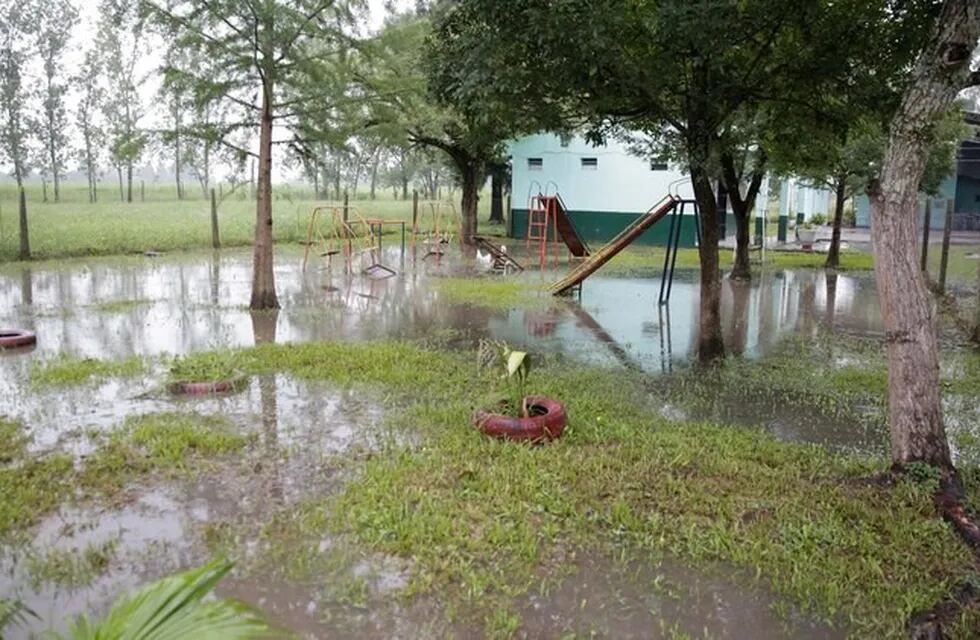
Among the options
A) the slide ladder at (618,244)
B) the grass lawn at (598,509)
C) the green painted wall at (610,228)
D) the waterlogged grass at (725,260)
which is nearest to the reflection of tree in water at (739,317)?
the slide ladder at (618,244)

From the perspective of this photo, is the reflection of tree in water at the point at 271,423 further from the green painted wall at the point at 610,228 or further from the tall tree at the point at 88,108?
the tall tree at the point at 88,108

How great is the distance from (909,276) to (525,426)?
8.44 ft

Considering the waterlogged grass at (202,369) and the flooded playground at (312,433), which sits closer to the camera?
the flooded playground at (312,433)

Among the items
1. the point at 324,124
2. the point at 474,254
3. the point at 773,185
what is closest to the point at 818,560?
the point at 324,124

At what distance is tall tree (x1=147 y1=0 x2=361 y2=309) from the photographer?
31.8ft

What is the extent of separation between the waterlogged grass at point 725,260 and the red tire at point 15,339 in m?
12.0

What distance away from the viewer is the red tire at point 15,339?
810 cm

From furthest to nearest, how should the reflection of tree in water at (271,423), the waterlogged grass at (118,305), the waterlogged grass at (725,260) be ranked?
the waterlogged grass at (725,260), the waterlogged grass at (118,305), the reflection of tree in water at (271,423)

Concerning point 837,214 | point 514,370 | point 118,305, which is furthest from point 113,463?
point 837,214

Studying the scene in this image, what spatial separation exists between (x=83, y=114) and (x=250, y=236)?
2658 cm

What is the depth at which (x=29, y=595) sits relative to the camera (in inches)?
130

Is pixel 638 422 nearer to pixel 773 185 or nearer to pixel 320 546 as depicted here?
pixel 320 546

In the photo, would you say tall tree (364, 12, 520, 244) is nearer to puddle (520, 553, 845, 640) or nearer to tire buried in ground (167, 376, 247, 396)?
tire buried in ground (167, 376, 247, 396)

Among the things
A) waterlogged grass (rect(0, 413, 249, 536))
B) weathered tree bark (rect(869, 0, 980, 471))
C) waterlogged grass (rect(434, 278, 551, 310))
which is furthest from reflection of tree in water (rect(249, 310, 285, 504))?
waterlogged grass (rect(434, 278, 551, 310))
